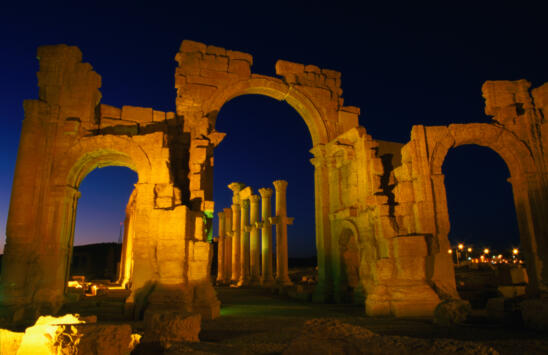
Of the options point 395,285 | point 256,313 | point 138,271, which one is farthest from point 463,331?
point 138,271

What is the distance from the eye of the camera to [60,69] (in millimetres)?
11922

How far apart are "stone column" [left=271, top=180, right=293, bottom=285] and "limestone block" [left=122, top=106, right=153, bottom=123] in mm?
10973

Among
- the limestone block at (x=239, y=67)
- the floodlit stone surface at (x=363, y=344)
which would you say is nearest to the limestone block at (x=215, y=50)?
the limestone block at (x=239, y=67)

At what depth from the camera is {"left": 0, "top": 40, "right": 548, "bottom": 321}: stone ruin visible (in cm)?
A: 1016

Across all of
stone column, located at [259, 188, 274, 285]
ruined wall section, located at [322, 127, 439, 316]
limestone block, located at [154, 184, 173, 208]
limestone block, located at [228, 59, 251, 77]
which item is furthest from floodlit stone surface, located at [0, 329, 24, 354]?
stone column, located at [259, 188, 274, 285]

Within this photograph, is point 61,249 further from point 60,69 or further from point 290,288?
point 290,288

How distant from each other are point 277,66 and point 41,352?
43.0 ft

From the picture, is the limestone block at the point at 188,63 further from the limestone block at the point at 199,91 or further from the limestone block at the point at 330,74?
the limestone block at the point at 330,74

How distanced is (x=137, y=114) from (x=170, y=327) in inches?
326

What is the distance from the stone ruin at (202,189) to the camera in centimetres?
1016

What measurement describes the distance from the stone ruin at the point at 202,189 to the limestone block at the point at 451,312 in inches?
54.5

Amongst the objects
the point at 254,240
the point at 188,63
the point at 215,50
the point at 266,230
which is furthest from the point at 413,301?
the point at 254,240

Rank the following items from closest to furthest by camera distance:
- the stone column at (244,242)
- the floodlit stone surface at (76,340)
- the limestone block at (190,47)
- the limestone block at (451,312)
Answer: the floodlit stone surface at (76,340) < the limestone block at (451,312) < the limestone block at (190,47) < the stone column at (244,242)

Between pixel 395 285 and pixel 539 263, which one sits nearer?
pixel 395 285
